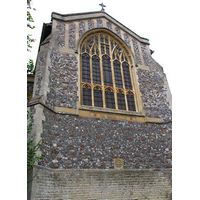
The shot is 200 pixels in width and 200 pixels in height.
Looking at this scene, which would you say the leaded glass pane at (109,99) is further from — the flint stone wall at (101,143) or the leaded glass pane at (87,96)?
the flint stone wall at (101,143)

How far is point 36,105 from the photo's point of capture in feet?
26.0

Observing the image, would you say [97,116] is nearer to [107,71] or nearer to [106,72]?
[106,72]

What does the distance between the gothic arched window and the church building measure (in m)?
0.06

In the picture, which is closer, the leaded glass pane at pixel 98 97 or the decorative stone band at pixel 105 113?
the decorative stone band at pixel 105 113

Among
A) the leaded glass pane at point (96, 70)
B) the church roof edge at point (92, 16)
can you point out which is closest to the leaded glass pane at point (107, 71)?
the leaded glass pane at point (96, 70)

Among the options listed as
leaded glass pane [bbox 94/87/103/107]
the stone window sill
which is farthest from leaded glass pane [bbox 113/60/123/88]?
the stone window sill

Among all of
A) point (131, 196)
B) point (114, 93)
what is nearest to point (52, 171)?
point (131, 196)

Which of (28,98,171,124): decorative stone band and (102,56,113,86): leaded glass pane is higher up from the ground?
(102,56,113,86): leaded glass pane

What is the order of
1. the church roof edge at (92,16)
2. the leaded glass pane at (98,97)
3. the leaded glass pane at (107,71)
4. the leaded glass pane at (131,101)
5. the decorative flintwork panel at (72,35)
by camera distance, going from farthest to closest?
the church roof edge at (92,16) < the decorative flintwork panel at (72,35) < the leaded glass pane at (107,71) < the leaded glass pane at (131,101) < the leaded glass pane at (98,97)

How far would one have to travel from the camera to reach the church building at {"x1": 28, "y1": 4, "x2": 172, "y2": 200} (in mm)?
7617

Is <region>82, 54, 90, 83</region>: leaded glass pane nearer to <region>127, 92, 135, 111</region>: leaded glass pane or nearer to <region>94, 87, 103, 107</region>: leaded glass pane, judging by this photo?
<region>94, 87, 103, 107</region>: leaded glass pane

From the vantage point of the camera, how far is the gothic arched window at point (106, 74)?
414 inches

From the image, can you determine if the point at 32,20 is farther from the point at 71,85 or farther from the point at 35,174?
the point at 35,174

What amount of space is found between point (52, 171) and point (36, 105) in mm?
2663
